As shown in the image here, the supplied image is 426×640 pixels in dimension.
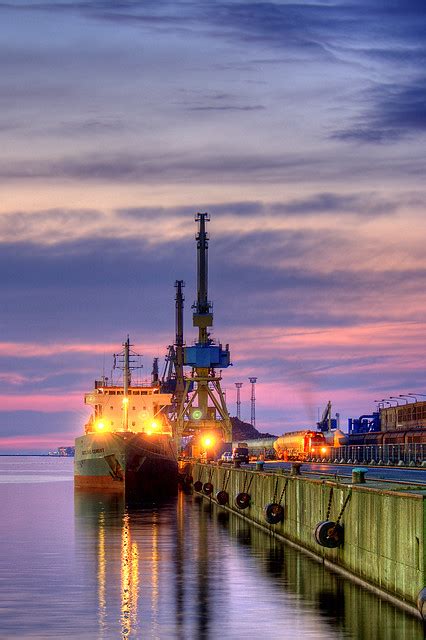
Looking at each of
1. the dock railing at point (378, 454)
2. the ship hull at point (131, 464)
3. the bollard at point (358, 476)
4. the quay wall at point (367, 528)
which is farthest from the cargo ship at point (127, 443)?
the bollard at point (358, 476)

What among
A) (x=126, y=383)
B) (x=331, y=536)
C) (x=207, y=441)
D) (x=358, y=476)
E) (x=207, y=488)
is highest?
(x=126, y=383)

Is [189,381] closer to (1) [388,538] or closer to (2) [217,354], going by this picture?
(2) [217,354]

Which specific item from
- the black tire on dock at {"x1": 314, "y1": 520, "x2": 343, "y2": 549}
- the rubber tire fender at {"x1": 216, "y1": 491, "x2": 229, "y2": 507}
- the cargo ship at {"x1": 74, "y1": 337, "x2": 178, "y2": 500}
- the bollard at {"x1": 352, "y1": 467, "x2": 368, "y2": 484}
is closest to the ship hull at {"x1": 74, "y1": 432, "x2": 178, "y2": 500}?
the cargo ship at {"x1": 74, "y1": 337, "x2": 178, "y2": 500}

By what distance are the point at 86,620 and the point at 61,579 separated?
10646 mm

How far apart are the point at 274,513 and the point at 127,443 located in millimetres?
51988

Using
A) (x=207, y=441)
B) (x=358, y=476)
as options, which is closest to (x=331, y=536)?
(x=358, y=476)

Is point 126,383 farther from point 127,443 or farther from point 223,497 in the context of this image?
point 223,497

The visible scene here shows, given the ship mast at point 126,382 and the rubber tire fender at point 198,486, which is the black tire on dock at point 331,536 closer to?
the rubber tire fender at point 198,486

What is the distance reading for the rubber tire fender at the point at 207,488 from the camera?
9350 centimetres

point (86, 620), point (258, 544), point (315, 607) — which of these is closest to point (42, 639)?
point (86, 620)

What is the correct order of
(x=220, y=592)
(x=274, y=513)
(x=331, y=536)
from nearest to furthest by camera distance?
(x=220, y=592) < (x=331, y=536) < (x=274, y=513)

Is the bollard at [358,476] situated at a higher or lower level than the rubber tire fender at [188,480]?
higher

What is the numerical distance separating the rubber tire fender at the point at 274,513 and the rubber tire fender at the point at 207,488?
4031 centimetres

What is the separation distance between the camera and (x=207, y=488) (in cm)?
9569
